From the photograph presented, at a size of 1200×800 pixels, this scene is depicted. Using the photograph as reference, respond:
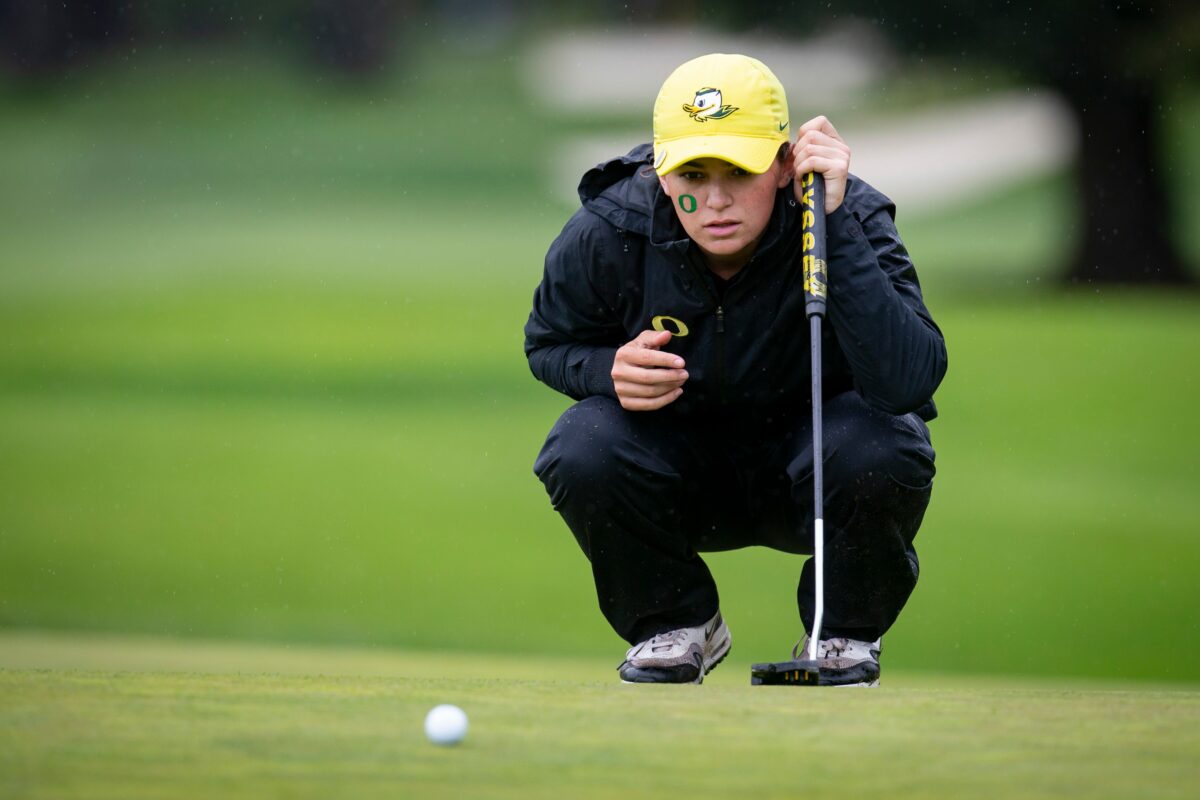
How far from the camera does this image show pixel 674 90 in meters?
3.34

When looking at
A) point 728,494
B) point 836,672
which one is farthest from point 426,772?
point 728,494

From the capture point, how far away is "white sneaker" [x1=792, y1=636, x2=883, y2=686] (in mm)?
3271

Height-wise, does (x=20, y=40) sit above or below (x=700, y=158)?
above

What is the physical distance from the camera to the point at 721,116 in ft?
10.7

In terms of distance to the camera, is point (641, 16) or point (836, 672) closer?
point (836, 672)

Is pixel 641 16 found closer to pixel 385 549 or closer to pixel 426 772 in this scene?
pixel 385 549

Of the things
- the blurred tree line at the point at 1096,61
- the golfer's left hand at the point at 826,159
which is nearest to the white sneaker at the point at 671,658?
the golfer's left hand at the point at 826,159

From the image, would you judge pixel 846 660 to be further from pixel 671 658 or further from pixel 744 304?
pixel 744 304

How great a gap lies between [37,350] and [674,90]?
14274mm

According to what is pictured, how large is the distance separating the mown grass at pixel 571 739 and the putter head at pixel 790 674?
0.62 feet

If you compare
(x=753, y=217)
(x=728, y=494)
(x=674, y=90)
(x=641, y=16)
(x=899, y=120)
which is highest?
(x=641, y=16)

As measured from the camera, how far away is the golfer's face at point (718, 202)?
3.28 m

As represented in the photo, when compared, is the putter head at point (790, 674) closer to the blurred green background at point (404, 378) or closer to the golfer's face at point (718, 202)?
the golfer's face at point (718, 202)

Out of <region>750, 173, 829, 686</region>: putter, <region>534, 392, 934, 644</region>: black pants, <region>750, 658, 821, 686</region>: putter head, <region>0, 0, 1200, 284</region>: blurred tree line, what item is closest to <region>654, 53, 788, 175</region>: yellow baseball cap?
<region>750, 173, 829, 686</region>: putter
